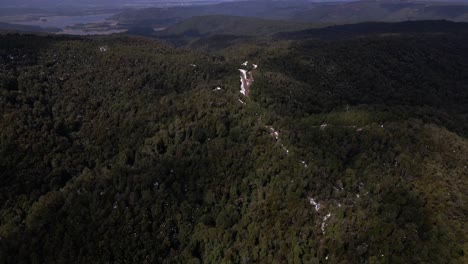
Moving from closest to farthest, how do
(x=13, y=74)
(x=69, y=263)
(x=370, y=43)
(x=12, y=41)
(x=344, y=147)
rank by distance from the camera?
1. (x=69, y=263)
2. (x=344, y=147)
3. (x=13, y=74)
4. (x=12, y=41)
5. (x=370, y=43)

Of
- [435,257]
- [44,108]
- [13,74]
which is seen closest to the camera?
[435,257]

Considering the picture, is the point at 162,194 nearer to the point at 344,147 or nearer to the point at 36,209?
the point at 36,209

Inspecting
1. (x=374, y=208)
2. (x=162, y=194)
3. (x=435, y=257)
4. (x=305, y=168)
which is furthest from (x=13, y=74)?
(x=435, y=257)

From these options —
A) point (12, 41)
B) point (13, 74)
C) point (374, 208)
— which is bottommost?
point (374, 208)

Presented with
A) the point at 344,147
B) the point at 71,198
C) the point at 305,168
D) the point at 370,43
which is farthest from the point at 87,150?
the point at 370,43

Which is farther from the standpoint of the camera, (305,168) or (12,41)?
(12,41)

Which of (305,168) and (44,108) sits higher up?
(44,108)

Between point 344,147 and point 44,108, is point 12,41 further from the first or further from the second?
point 344,147
